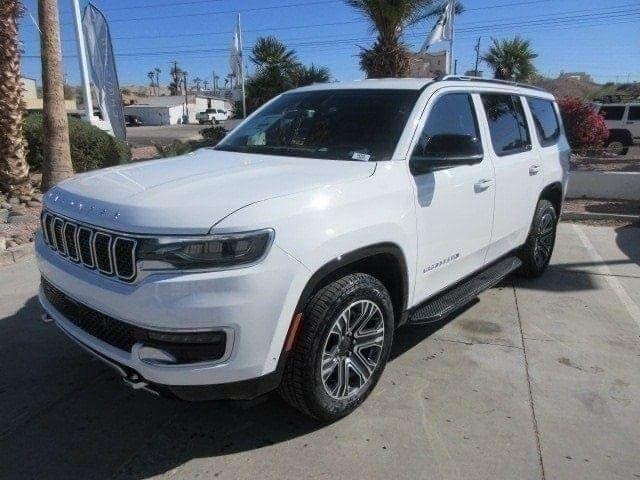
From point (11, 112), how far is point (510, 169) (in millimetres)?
8636

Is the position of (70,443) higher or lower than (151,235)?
lower

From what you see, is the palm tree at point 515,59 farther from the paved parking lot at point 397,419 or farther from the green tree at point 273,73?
the paved parking lot at point 397,419

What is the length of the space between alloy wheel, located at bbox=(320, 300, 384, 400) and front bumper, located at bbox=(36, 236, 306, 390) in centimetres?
44

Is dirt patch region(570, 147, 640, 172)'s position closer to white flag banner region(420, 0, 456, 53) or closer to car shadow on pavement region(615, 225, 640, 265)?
white flag banner region(420, 0, 456, 53)

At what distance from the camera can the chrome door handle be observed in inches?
147

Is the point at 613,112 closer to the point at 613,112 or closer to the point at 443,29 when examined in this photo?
the point at 613,112

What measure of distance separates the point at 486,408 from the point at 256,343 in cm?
161

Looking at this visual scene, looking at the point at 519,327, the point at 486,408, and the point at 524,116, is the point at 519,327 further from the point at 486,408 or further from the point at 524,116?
the point at 524,116

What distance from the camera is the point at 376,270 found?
10.2 ft

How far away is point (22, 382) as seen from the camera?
341 cm

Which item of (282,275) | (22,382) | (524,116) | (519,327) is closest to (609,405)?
A: (519,327)

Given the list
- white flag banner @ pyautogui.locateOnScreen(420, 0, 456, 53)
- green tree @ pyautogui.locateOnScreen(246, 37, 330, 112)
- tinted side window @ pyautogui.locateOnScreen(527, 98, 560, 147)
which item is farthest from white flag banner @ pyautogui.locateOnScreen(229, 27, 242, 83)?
tinted side window @ pyautogui.locateOnScreen(527, 98, 560, 147)

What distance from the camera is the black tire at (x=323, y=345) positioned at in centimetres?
258

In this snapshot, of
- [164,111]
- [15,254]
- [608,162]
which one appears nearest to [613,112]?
[608,162]
